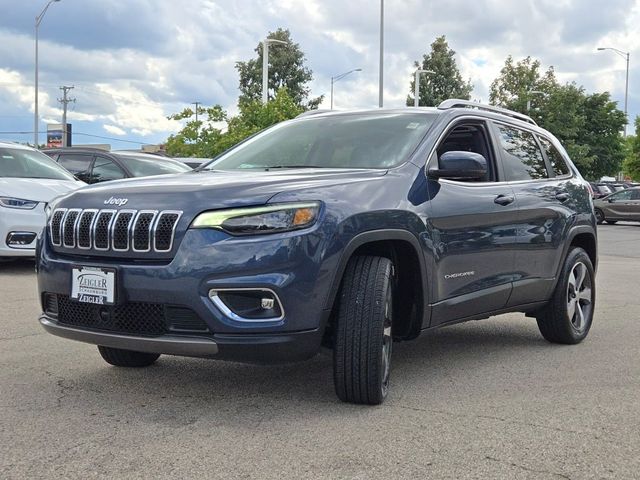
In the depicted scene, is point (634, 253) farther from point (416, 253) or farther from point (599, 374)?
point (416, 253)

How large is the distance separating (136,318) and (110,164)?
9.16 meters

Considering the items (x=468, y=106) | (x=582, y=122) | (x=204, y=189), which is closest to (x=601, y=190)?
(x=582, y=122)

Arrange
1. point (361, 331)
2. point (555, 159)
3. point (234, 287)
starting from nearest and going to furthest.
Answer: point (234, 287) → point (361, 331) → point (555, 159)

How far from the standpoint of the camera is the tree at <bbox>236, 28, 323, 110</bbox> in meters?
63.6

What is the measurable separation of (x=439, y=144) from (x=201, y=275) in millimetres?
1928

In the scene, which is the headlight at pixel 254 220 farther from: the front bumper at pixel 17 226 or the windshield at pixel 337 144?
the front bumper at pixel 17 226

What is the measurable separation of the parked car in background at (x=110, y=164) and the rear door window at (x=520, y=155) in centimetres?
718

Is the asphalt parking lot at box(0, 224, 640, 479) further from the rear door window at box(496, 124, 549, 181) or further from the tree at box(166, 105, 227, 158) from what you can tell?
the tree at box(166, 105, 227, 158)

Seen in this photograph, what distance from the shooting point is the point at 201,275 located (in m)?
3.73

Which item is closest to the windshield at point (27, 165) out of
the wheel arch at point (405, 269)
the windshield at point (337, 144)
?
the windshield at point (337, 144)

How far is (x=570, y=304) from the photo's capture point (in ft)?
20.3

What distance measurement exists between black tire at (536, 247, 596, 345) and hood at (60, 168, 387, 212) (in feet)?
7.39

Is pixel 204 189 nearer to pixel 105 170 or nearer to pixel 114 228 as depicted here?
pixel 114 228

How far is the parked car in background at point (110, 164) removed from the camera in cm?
1246
